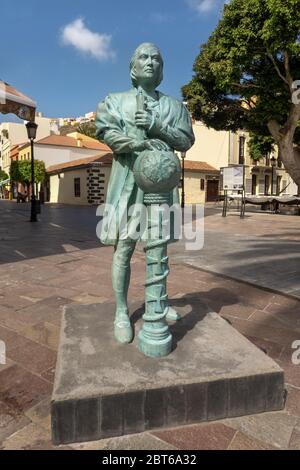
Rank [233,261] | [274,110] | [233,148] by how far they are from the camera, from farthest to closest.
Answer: [233,148] < [274,110] < [233,261]

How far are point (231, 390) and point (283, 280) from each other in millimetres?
3037

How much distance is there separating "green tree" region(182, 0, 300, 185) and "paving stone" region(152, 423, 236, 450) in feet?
40.4

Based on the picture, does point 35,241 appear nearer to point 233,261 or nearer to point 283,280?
point 233,261

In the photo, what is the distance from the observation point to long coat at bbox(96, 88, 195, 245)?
2.01 metres

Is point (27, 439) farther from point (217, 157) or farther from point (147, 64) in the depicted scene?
point (217, 157)

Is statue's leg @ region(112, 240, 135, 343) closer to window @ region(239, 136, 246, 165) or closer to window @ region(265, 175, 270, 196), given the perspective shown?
window @ region(239, 136, 246, 165)

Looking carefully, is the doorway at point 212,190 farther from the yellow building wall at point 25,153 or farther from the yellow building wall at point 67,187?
the yellow building wall at point 25,153

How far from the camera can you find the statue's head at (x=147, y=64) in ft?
6.49

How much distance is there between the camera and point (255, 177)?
1298 inches

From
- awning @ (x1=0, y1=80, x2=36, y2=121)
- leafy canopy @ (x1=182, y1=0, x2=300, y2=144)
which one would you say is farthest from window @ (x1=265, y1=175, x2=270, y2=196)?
awning @ (x1=0, y1=80, x2=36, y2=121)

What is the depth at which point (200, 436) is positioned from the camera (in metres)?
1.70

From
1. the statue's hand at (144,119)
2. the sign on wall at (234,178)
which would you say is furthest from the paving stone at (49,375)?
the sign on wall at (234,178)

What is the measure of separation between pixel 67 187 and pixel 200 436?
2665 cm
